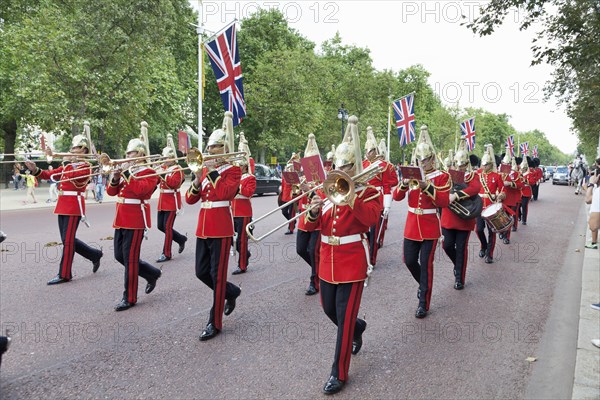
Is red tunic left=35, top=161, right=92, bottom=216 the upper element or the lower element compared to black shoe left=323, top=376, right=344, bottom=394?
upper

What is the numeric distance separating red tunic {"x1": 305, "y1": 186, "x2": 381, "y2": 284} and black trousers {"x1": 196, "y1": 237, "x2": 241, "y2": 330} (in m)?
1.40

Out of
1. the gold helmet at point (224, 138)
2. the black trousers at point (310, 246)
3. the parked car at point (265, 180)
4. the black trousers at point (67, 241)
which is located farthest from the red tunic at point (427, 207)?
the parked car at point (265, 180)

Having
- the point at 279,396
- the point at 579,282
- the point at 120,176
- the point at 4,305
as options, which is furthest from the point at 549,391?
the point at 4,305

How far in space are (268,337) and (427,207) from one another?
2.41 meters

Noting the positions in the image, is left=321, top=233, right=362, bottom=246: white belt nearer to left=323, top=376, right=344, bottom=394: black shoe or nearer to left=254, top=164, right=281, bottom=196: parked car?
left=323, top=376, right=344, bottom=394: black shoe

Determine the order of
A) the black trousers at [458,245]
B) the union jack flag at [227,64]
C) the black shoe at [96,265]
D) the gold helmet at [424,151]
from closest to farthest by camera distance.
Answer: the gold helmet at [424,151], the black trousers at [458,245], the black shoe at [96,265], the union jack flag at [227,64]

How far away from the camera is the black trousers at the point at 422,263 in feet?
17.6

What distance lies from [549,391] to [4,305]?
589 centimetres

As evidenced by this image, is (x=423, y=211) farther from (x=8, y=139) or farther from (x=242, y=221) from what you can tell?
(x=8, y=139)

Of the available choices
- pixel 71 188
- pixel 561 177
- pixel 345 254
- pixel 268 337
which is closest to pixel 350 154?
pixel 345 254

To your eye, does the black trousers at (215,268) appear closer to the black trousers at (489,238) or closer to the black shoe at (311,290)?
the black shoe at (311,290)

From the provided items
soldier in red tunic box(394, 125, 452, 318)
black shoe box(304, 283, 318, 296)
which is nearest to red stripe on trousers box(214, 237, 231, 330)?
black shoe box(304, 283, 318, 296)

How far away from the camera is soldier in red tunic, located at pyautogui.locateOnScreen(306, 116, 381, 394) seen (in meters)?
3.59

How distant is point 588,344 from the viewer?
453 centimetres
